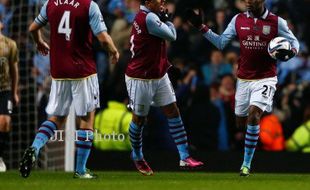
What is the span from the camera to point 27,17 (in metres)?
18.5

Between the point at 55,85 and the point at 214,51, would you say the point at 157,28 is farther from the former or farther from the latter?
the point at 214,51

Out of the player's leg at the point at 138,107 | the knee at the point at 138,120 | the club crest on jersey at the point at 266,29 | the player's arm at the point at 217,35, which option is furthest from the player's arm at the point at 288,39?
the knee at the point at 138,120

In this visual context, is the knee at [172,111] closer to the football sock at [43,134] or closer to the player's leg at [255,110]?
the player's leg at [255,110]

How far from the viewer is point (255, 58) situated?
1386cm

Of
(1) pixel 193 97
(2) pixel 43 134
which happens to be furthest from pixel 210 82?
(2) pixel 43 134

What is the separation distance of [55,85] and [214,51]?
24.9ft

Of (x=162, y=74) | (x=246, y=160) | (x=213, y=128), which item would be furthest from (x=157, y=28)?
(x=213, y=128)

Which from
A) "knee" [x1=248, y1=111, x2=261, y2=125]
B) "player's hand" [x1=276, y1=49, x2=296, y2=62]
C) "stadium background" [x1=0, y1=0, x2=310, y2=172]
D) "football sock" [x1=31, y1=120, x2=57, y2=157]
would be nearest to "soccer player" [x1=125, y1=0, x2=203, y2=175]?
"knee" [x1=248, y1=111, x2=261, y2=125]

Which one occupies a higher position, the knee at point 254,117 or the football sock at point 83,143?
the knee at point 254,117

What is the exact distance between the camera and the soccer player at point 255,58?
13.7 meters

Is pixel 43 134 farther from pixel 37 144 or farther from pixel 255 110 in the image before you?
pixel 255 110

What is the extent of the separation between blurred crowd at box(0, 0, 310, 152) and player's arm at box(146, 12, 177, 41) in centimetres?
273

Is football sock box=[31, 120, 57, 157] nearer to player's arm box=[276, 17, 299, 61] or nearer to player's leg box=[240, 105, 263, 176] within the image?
player's leg box=[240, 105, 263, 176]

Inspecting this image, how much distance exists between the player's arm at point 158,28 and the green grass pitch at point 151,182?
1.66 metres
